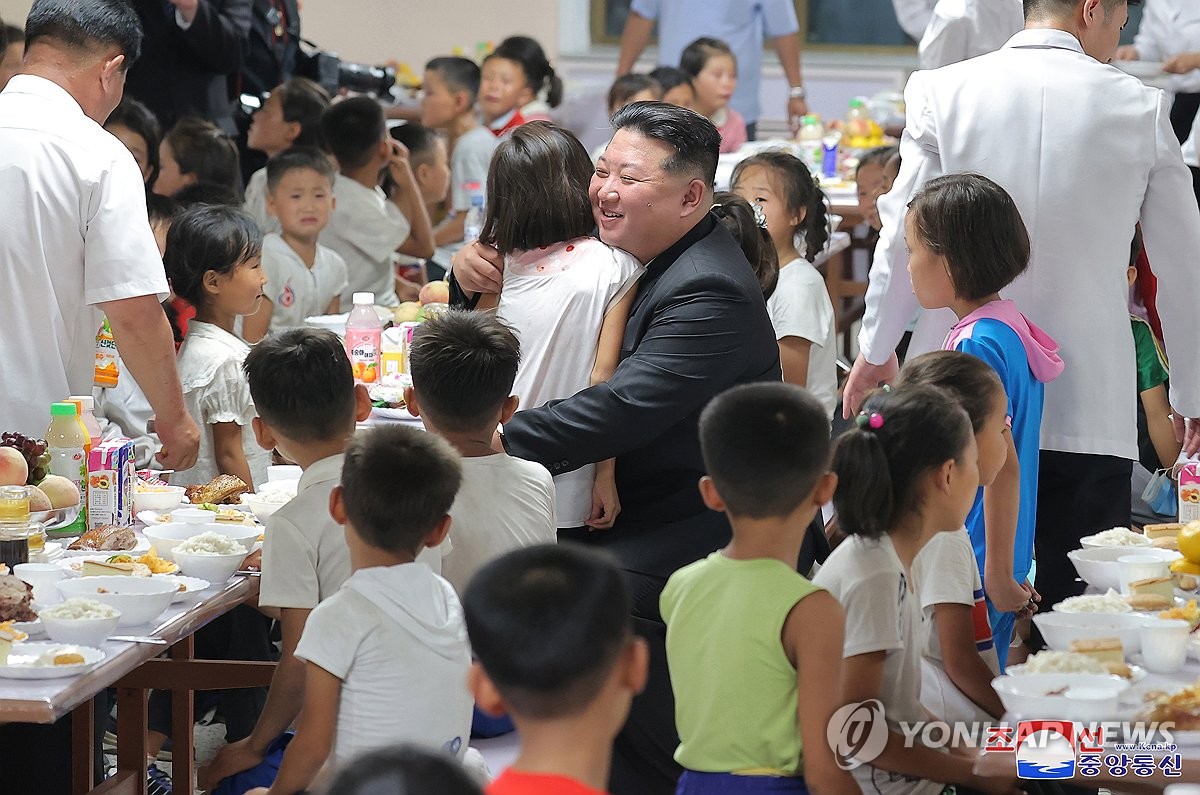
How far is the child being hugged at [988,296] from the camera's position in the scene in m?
2.78

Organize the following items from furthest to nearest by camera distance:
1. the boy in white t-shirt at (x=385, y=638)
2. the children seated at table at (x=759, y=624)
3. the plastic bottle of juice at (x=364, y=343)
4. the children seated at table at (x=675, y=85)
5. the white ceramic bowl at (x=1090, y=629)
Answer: the children seated at table at (x=675, y=85), the plastic bottle of juice at (x=364, y=343), the white ceramic bowl at (x=1090, y=629), the boy in white t-shirt at (x=385, y=638), the children seated at table at (x=759, y=624)

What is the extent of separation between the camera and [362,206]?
5.55m

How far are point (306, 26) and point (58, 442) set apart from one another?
7811 mm

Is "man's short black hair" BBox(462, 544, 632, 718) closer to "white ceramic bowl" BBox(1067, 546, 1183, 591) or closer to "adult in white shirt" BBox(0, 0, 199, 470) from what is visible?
"white ceramic bowl" BBox(1067, 546, 1183, 591)

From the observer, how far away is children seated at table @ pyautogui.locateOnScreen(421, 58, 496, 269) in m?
6.53

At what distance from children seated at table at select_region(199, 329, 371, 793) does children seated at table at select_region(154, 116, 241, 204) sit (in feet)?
8.57

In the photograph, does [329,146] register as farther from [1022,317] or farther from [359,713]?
[359,713]

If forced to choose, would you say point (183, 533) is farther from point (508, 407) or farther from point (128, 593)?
point (508, 407)

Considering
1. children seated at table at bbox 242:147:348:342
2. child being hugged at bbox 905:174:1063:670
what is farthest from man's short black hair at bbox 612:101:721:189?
children seated at table at bbox 242:147:348:342

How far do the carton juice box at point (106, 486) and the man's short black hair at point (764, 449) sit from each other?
47.1 inches

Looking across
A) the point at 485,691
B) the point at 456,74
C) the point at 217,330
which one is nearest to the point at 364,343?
the point at 217,330

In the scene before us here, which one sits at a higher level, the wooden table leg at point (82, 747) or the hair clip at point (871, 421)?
the hair clip at point (871, 421)

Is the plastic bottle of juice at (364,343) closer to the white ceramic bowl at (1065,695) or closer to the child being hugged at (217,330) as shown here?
the child being hugged at (217,330)

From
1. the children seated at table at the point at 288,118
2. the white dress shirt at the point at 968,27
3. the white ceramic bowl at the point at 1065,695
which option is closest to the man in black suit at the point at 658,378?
the white ceramic bowl at the point at 1065,695
